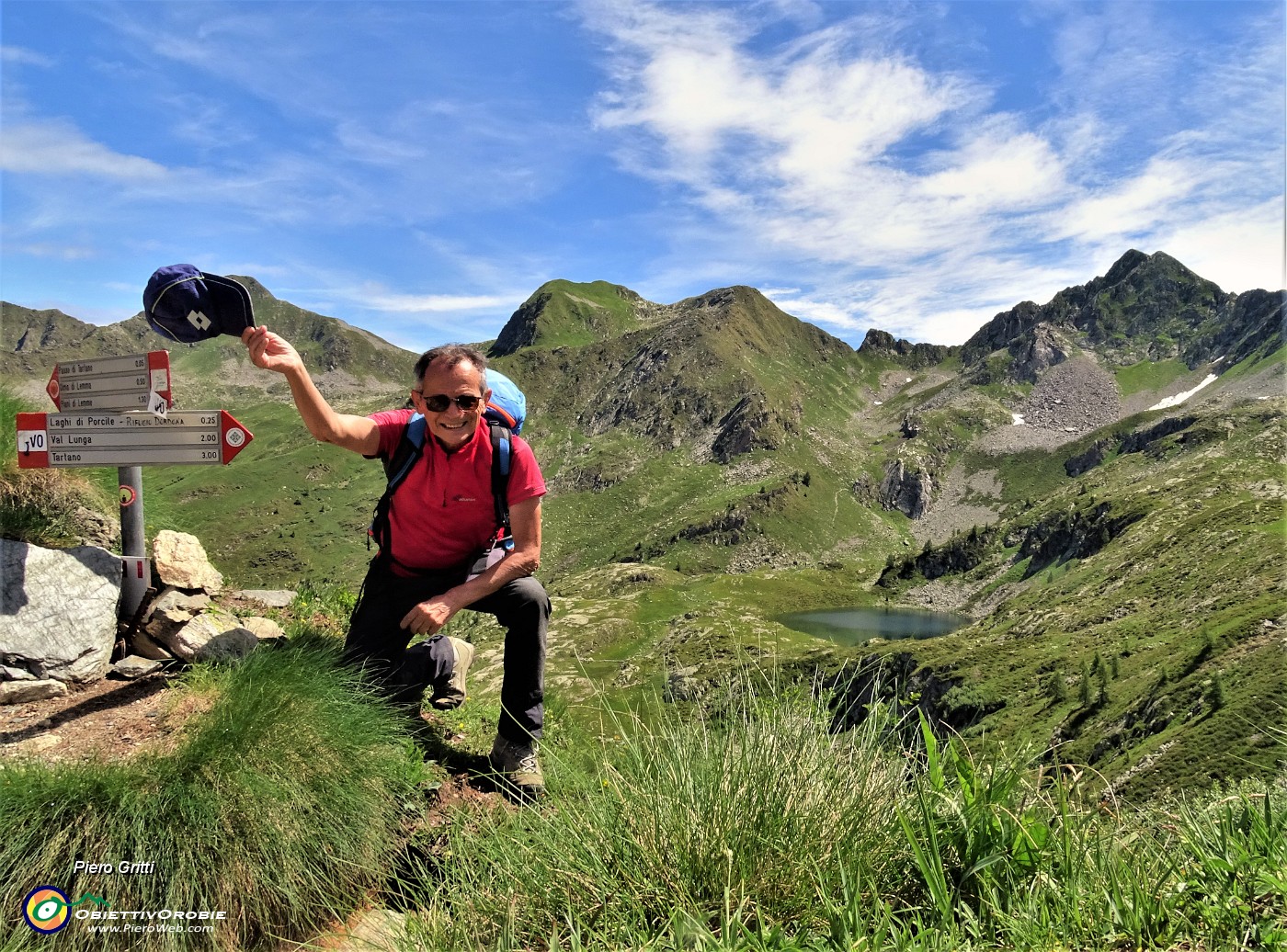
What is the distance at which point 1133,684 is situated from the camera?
5978 cm

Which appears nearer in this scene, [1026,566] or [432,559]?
[432,559]

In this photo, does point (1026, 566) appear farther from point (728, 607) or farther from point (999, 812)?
point (999, 812)

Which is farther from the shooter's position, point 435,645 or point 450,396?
point 435,645

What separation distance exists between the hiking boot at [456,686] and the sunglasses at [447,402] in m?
2.67

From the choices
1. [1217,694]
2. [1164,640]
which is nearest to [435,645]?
[1217,694]

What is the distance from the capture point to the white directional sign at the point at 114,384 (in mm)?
6500

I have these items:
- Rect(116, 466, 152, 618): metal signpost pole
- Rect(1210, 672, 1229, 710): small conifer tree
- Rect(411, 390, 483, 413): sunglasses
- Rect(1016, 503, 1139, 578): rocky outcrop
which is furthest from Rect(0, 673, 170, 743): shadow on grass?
Rect(1016, 503, 1139, 578): rocky outcrop

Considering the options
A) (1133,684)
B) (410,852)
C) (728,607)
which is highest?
(410,852)

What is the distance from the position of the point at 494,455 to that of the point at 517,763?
8.21 ft

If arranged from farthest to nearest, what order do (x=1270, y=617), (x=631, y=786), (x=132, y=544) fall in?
(x=1270, y=617) → (x=132, y=544) → (x=631, y=786)

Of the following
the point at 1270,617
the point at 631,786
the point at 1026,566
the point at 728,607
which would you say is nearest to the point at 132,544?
the point at 631,786

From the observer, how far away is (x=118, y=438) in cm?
670

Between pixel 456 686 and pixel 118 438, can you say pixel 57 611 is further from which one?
pixel 456 686

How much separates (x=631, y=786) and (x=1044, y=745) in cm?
209
